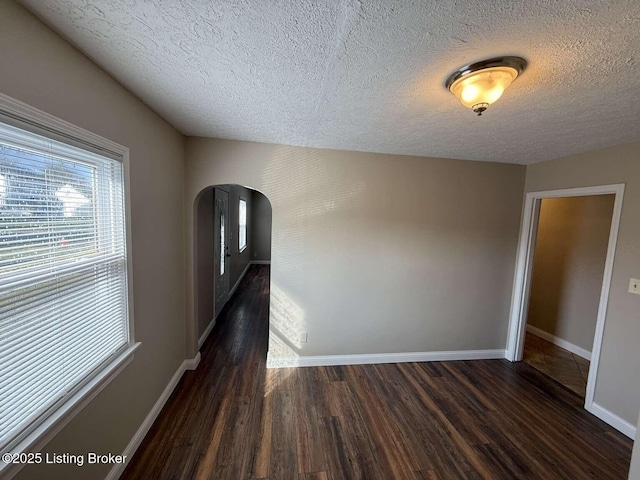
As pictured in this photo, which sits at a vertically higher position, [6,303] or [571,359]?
[6,303]

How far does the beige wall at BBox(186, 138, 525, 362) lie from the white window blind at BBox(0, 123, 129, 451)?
109 centimetres

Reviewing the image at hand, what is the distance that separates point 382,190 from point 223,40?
6.58 feet

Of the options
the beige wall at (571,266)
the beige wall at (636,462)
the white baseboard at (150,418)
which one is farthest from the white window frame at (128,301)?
the beige wall at (571,266)

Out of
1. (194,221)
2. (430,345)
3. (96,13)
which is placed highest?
(96,13)

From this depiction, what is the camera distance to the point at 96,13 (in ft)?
2.96

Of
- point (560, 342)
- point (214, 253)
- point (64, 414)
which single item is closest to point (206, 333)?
point (214, 253)

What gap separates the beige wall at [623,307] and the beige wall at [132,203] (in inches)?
145

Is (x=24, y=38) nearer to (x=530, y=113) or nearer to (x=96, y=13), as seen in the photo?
(x=96, y=13)

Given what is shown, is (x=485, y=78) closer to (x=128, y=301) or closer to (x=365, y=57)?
(x=365, y=57)

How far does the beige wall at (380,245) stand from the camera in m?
2.53

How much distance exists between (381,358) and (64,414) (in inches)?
103

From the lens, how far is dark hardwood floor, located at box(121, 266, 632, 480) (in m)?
1.61

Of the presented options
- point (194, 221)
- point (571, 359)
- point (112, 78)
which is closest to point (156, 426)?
point (194, 221)

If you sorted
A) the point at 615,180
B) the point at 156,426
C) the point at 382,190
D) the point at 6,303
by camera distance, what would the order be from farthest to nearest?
the point at 382,190 < the point at 615,180 < the point at 156,426 < the point at 6,303
